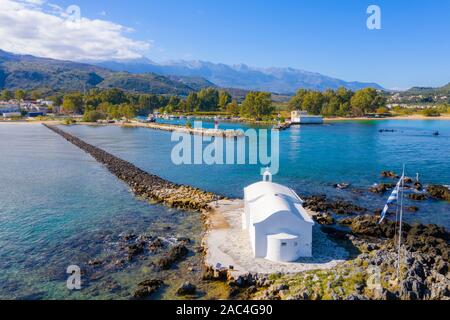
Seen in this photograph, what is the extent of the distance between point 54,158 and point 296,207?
158ft

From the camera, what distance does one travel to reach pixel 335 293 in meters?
15.9

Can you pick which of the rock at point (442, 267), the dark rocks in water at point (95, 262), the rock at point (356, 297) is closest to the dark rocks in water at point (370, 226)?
the rock at point (442, 267)

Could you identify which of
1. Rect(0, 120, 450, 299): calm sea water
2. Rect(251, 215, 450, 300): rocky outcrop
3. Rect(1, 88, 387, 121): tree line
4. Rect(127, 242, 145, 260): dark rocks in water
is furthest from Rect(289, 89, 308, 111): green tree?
Rect(127, 242, 145, 260): dark rocks in water

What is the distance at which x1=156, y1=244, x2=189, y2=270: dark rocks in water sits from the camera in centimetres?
2008

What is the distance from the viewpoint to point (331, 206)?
30672 mm

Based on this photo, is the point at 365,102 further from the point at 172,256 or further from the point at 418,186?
the point at 172,256

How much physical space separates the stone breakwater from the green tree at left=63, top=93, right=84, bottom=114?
126456 mm

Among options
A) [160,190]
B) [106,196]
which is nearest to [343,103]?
[160,190]

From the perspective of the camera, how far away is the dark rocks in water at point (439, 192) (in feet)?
111

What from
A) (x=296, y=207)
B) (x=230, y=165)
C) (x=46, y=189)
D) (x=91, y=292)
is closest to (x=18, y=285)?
(x=91, y=292)

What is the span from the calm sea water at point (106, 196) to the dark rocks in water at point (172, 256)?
72cm

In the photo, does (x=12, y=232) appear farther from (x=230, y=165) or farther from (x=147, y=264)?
(x=230, y=165)

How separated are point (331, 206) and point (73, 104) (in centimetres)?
15842

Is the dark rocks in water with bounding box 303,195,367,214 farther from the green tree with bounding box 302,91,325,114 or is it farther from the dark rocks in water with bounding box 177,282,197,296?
the green tree with bounding box 302,91,325,114
